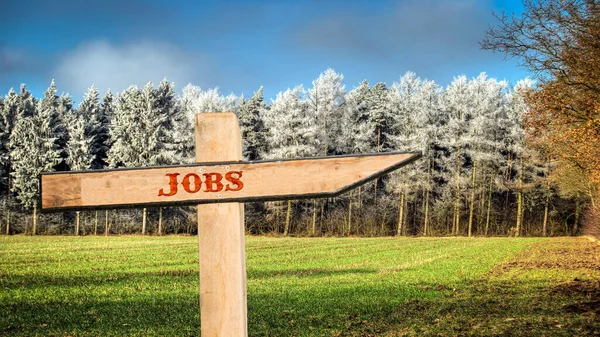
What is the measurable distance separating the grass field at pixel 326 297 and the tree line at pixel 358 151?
22.6m

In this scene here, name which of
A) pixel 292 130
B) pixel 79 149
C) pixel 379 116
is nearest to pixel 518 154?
pixel 379 116

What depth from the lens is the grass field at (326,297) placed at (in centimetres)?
791

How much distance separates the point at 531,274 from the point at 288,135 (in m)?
28.0

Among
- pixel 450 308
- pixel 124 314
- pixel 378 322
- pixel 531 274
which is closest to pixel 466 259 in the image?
pixel 531 274

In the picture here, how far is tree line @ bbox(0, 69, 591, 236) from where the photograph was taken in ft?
138

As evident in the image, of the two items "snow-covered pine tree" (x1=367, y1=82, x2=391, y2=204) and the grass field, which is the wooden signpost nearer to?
the grass field

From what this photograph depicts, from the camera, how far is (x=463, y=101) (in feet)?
145

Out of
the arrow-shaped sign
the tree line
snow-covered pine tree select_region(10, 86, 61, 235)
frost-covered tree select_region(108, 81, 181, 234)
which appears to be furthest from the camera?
frost-covered tree select_region(108, 81, 181, 234)

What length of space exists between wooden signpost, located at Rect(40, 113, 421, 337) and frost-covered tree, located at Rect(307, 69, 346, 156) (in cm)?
3859

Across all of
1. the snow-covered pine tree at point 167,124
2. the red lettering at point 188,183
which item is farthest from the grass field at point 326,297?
the snow-covered pine tree at point 167,124

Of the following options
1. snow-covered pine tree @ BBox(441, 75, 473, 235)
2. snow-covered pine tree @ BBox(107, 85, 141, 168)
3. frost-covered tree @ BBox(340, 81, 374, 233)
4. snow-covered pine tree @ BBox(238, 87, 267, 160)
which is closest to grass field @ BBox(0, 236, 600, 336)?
snow-covered pine tree @ BBox(441, 75, 473, 235)

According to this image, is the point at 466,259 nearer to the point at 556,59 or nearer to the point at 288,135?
the point at 556,59

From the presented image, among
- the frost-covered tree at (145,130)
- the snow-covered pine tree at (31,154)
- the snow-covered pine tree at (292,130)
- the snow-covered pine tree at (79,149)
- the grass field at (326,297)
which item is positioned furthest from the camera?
the snow-covered pine tree at (79,149)

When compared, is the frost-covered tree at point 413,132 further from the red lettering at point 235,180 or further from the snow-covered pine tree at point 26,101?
the red lettering at point 235,180
